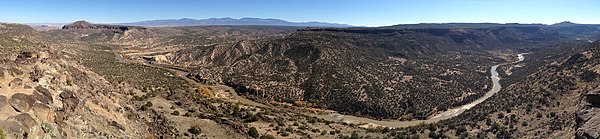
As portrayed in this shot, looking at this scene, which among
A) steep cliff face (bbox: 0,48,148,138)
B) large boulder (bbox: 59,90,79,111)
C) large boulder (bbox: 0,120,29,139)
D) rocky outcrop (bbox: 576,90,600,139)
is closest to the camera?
large boulder (bbox: 0,120,29,139)

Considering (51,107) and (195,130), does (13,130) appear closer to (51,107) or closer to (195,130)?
(51,107)

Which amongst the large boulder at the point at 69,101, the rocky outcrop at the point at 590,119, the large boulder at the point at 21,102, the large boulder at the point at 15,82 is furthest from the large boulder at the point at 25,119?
the rocky outcrop at the point at 590,119

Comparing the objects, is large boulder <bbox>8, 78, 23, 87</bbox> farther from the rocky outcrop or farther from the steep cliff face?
the rocky outcrop

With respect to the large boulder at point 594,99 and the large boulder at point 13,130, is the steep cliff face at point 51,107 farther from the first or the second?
the large boulder at point 594,99

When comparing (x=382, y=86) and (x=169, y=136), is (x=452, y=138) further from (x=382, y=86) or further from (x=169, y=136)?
(x=382, y=86)

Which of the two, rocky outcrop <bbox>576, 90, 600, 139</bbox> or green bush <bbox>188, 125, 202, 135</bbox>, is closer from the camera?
rocky outcrop <bbox>576, 90, 600, 139</bbox>

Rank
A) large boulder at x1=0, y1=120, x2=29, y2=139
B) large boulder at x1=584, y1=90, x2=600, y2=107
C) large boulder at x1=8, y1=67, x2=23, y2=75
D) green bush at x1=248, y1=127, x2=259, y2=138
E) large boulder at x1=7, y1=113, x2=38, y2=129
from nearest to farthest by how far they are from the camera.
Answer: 1. large boulder at x1=0, y1=120, x2=29, y2=139
2. large boulder at x1=7, y1=113, x2=38, y2=129
3. large boulder at x1=8, y1=67, x2=23, y2=75
4. large boulder at x1=584, y1=90, x2=600, y2=107
5. green bush at x1=248, y1=127, x2=259, y2=138

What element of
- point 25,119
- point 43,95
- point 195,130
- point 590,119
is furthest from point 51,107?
point 590,119

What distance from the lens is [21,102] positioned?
72.6 feet

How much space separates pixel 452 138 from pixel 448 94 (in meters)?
44.0

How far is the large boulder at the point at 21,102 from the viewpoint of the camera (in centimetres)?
2158

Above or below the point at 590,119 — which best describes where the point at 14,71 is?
above

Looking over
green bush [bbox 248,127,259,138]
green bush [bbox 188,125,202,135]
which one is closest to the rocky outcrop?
green bush [bbox 248,127,259,138]

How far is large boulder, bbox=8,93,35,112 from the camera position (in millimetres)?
21578
